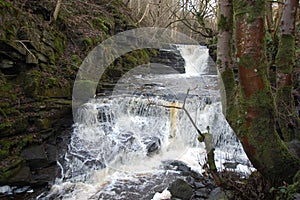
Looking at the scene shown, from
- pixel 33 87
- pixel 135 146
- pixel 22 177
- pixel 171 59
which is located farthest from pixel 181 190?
pixel 171 59

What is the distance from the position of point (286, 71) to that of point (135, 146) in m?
3.84

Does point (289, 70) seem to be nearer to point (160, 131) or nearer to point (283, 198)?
point (283, 198)

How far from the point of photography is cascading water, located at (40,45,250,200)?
4844mm

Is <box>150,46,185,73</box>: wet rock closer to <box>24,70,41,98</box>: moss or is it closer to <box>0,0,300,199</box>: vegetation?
<box>0,0,300,199</box>: vegetation

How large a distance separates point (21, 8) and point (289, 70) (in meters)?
6.63

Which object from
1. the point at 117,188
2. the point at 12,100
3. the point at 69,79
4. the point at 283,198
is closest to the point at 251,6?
the point at 283,198

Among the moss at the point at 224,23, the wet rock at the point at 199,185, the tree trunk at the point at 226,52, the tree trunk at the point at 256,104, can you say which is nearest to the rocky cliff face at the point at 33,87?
the wet rock at the point at 199,185

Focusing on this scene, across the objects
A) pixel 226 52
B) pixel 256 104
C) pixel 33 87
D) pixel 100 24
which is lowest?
pixel 256 104

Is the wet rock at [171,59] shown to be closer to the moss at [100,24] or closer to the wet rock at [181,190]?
the moss at [100,24]

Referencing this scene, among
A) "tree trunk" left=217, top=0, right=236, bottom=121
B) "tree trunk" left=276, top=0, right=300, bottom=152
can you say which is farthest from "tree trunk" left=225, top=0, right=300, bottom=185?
"tree trunk" left=276, top=0, right=300, bottom=152

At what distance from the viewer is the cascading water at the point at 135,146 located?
484 centimetres

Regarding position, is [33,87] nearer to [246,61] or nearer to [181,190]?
[181,190]

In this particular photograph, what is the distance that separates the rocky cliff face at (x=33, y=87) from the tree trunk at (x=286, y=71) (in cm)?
430

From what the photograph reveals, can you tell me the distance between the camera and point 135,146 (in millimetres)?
6148
